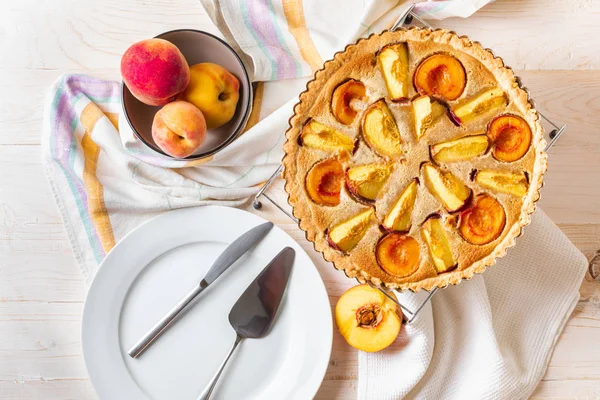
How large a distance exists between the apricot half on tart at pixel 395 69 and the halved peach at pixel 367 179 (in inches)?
5.6

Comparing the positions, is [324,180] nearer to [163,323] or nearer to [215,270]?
[215,270]

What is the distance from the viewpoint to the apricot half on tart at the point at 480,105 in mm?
1137

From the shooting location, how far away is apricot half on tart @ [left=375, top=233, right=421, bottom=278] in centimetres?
115

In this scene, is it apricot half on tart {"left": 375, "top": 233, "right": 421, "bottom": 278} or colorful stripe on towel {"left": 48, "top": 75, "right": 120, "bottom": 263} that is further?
colorful stripe on towel {"left": 48, "top": 75, "right": 120, "bottom": 263}

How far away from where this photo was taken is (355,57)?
1160 mm

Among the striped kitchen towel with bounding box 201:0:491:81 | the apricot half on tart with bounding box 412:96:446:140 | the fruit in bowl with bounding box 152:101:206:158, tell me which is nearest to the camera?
the apricot half on tart with bounding box 412:96:446:140

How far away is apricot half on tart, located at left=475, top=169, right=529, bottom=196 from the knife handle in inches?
26.4

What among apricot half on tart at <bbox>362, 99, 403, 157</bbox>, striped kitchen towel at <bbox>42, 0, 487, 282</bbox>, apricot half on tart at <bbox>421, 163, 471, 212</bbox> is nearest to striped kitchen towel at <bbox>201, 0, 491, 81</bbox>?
striped kitchen towel at <bbox>42, 0, 487, 282</bbox>

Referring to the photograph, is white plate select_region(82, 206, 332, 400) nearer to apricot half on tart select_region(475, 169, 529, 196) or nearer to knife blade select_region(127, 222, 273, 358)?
knife blade select_region(127, 222, 273, 358)

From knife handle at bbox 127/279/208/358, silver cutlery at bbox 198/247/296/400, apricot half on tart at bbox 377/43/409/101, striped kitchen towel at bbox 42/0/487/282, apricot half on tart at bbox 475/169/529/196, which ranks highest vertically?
apricot half on tart at bbox 377/43/409/101

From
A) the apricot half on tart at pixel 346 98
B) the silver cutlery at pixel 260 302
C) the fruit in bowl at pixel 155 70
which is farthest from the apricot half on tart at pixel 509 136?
the fruit in bowl at pixel 155 70

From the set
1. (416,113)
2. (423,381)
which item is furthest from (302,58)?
(423,381)

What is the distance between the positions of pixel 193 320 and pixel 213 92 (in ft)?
1.78

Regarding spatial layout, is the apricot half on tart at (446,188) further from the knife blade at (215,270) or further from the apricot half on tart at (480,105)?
the knife blade at (215,270)
